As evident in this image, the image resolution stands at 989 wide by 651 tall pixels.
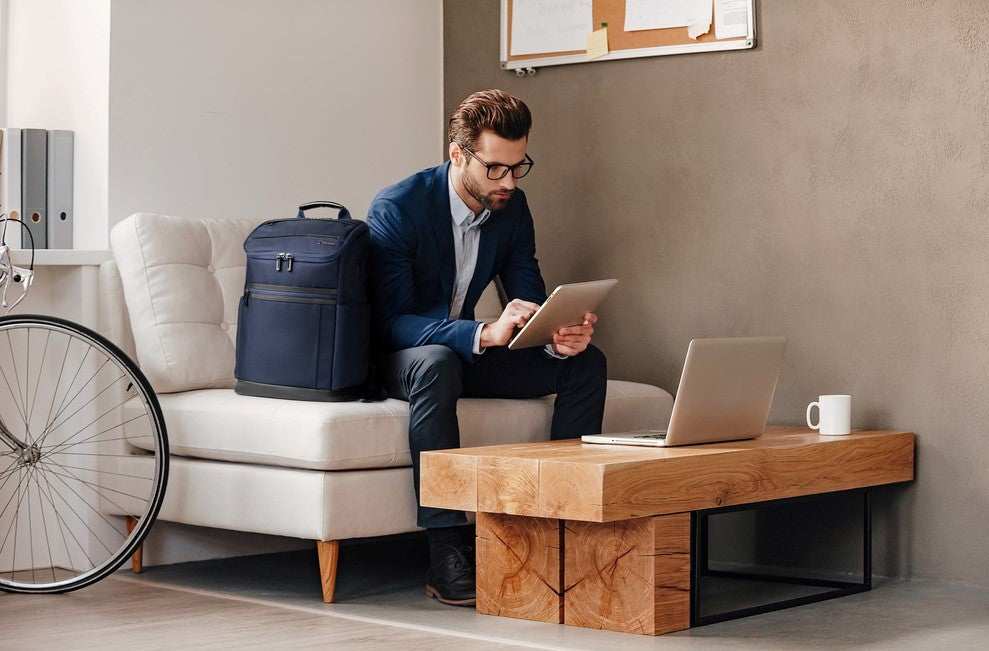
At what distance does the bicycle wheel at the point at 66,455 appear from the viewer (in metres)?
3.27

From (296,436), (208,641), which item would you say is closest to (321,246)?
(296,436)

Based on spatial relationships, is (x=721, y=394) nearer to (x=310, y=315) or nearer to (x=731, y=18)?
(x=310, y=315)

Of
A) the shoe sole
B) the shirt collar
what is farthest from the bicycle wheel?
the shirt collar

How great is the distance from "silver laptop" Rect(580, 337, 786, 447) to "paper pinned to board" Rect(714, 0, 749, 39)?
1000 millimetres

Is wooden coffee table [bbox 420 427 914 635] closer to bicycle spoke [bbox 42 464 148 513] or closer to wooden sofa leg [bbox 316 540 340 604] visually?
wooden sofa leg [bbox 316 540 340 604]

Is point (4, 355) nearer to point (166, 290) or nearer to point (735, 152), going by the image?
point (166, 290)

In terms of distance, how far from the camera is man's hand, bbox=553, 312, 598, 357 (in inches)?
119

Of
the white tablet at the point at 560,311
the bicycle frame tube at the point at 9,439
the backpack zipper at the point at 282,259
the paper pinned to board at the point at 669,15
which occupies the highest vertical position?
the paper pinned to board at the point at 669,15

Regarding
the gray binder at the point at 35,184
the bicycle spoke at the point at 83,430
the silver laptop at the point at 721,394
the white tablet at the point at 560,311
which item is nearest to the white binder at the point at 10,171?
the gray binder at the point at 35,184

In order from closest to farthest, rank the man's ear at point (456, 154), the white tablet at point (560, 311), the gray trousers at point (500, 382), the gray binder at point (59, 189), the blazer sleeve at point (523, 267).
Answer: the white tablet at point (560, 311), the gray trousers at point (500, 382), the man's ear at point (456, 154), the blazer sleeve at point (523, 267), the gray binder at point (59, 189)

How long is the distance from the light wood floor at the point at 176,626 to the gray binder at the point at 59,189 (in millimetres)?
1000

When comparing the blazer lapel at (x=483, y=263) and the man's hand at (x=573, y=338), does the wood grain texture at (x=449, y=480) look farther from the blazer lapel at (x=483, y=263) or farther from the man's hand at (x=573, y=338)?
the blazer lapel at (x=483, y=263)

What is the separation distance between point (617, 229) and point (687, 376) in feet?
3.98

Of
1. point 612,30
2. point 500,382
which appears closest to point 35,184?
point 500,382
